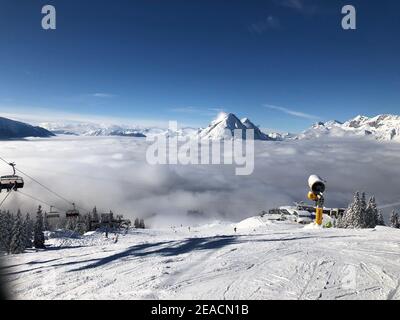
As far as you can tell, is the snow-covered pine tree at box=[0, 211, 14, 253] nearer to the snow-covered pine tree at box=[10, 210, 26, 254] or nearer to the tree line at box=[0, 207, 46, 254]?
the tree line at box=[0, 207, 46, 254]

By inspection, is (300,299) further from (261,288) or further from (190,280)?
(190,280)

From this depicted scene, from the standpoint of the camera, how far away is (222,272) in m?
14.7

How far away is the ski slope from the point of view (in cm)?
1236

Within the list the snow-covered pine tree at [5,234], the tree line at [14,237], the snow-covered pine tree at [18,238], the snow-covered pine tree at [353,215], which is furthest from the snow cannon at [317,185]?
the snow-covered pine tree at [5,234]

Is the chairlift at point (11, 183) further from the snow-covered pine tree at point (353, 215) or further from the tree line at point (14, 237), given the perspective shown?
the snow-covered pine tree at point (353, 215)

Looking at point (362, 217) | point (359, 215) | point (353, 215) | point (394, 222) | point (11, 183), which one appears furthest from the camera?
point (394, 222)

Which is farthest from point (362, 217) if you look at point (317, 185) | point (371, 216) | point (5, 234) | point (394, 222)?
point (5, 234)

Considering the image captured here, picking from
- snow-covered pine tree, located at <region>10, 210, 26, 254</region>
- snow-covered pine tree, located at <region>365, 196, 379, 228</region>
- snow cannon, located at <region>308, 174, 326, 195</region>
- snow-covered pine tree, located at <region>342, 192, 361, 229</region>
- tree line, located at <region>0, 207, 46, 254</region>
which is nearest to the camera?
snow cannon, located at <region>308, 174, 326, 195</region>

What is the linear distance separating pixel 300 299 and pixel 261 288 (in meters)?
1.65

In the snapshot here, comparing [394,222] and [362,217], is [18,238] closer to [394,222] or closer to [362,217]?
[362,217]

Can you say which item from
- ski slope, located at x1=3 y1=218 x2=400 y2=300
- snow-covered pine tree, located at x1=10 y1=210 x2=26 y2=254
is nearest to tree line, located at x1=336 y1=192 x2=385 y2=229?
ski slope, located at x1=3 y1=218 x2=400 y2=300

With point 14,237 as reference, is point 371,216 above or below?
above
